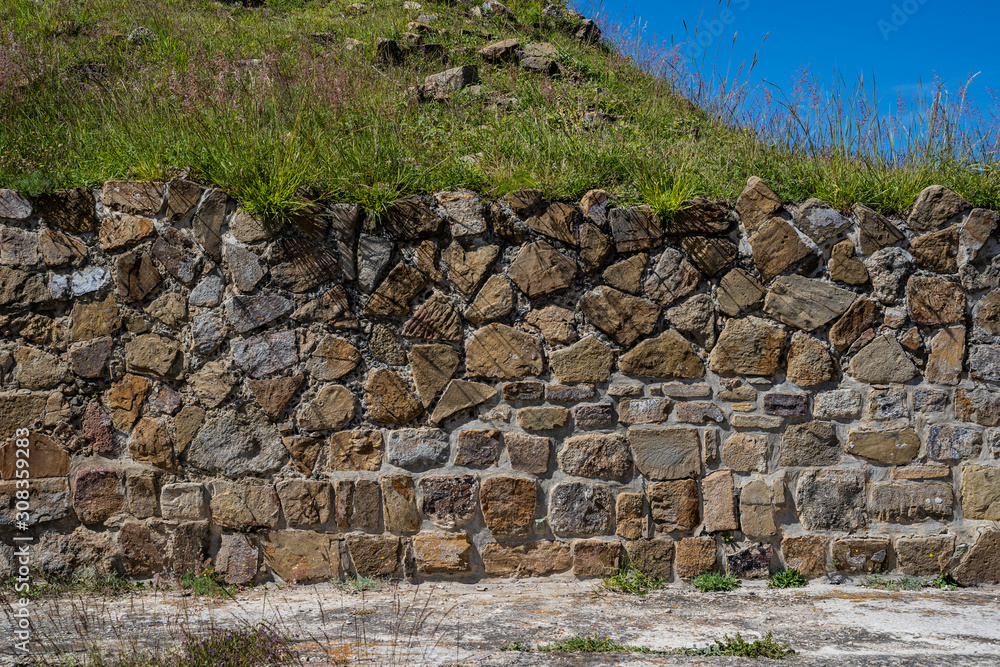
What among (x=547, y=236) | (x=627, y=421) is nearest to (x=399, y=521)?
(x=627, y=421)

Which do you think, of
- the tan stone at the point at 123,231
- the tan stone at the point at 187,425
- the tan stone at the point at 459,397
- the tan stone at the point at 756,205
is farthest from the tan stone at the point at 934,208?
the tan stone at the point at 123,231

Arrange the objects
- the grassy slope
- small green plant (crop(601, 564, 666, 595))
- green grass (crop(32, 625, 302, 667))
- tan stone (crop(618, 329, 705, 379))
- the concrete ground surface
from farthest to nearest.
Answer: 1. the grassy slope
2. tan stone (crop(618, 329, 705, 379))
3. small green plant (crop(601, 564, 666, 595))
4. the concrete ground surface
5. green grass (crop(32, 625, 302, 667))

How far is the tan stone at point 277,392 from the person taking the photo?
3.54 metres

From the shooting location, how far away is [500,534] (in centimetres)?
353

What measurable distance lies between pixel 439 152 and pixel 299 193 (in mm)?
925

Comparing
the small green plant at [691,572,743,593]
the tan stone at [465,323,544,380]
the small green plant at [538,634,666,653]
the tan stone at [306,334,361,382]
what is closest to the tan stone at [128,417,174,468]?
the tan stone at [306,334,361,382]

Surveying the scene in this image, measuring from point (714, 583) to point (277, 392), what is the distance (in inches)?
97.5

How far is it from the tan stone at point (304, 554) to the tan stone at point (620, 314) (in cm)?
180

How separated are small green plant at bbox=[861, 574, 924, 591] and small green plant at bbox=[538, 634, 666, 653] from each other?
1549 mm

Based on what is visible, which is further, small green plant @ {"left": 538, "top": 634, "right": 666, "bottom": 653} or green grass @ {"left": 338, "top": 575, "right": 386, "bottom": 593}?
green grass @ {"left": 338, "top": 575, "right": 386, "bottom": 593}

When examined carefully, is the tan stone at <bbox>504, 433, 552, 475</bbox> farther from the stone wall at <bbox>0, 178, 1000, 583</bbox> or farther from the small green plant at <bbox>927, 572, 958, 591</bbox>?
the small green plant at <bbox>927, 572, 958, 591</bbox>

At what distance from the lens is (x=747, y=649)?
8.82 feet

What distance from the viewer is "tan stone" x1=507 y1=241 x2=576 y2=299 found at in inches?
140

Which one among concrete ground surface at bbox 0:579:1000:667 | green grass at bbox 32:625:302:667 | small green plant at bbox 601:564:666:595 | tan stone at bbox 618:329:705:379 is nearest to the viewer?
green grass at bbox 32:625:302:667
